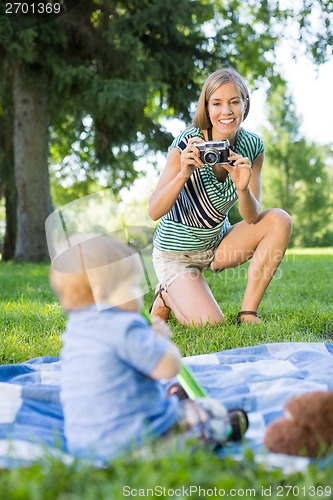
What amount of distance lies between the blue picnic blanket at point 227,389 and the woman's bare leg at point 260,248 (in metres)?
0.73

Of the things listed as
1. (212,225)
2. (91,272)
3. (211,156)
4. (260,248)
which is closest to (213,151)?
(211,156)

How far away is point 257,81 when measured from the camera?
12.0m

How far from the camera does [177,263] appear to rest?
3770 millimetres

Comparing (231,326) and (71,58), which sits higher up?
(71,58)

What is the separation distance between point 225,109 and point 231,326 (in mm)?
1224

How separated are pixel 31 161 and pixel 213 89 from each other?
6445mm

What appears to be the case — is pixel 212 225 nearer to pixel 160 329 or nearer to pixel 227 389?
pixel 227 389

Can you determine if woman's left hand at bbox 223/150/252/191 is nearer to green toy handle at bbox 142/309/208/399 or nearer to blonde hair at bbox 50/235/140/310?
green toy handle at bbox 142/309/208/399

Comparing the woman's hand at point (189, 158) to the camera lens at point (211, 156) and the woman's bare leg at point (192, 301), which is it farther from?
the woman's bare leg at point (192, 301)

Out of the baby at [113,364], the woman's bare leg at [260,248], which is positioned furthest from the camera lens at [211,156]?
the baby at [113,364]

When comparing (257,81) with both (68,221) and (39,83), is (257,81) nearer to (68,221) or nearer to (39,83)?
(39,83)

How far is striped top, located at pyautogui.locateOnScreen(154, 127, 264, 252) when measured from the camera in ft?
12.0

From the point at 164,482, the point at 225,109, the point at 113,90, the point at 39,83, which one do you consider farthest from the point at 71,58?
the point at 164,482

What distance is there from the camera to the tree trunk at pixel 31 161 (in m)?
9.44
